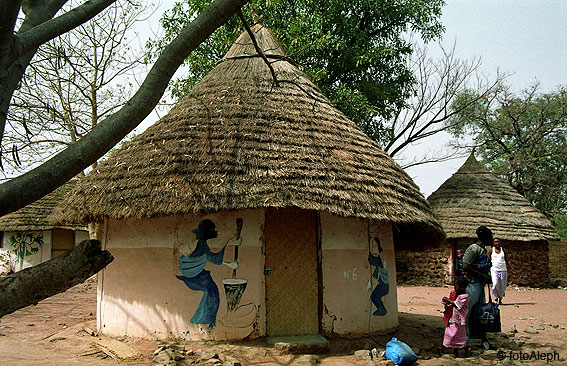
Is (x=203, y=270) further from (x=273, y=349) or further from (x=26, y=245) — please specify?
(x=26, y=245)

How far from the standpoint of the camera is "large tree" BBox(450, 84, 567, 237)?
22906 millimetres

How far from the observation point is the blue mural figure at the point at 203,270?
21.6 feet

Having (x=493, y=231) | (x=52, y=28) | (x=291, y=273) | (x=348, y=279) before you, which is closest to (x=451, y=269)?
(x=493, y=231)

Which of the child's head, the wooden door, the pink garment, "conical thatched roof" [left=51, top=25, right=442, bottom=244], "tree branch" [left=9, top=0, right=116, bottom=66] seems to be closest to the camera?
Result: "tree branch" [left=9, top=0, right=116, bottom=66]

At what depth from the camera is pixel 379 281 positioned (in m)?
7.61

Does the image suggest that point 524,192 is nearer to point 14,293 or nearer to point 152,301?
point 152,301

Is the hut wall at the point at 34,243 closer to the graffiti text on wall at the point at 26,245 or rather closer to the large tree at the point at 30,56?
the graffiti text on wall at the point at 26,245

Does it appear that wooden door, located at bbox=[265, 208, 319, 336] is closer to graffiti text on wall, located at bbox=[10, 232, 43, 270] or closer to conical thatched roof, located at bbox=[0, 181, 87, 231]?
conical thatched roof, located at bbox=[0, 181, 87, 231]

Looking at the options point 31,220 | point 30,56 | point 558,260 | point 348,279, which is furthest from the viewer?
point 558,260

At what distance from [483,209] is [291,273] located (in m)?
11.9

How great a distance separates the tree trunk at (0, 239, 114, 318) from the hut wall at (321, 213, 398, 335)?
197 inches

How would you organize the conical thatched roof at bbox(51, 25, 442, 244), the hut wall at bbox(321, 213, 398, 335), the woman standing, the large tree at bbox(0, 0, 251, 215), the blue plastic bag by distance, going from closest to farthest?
the large tree at bbox(0, 0, 251, 215)
the blue plastic bag
the conical thatched roof at bbox(51, 25, 442, 244)
the hut wall at bbox(321, 213, 398, 335)
the woman standing

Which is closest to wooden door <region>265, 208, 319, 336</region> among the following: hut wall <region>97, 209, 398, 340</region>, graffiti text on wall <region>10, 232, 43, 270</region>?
hut wall <region>97, 209, 398, 340</region>

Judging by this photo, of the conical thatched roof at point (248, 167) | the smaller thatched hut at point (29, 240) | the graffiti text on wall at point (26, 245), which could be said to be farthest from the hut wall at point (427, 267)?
the graffiti text on wall at point (26, 245)
